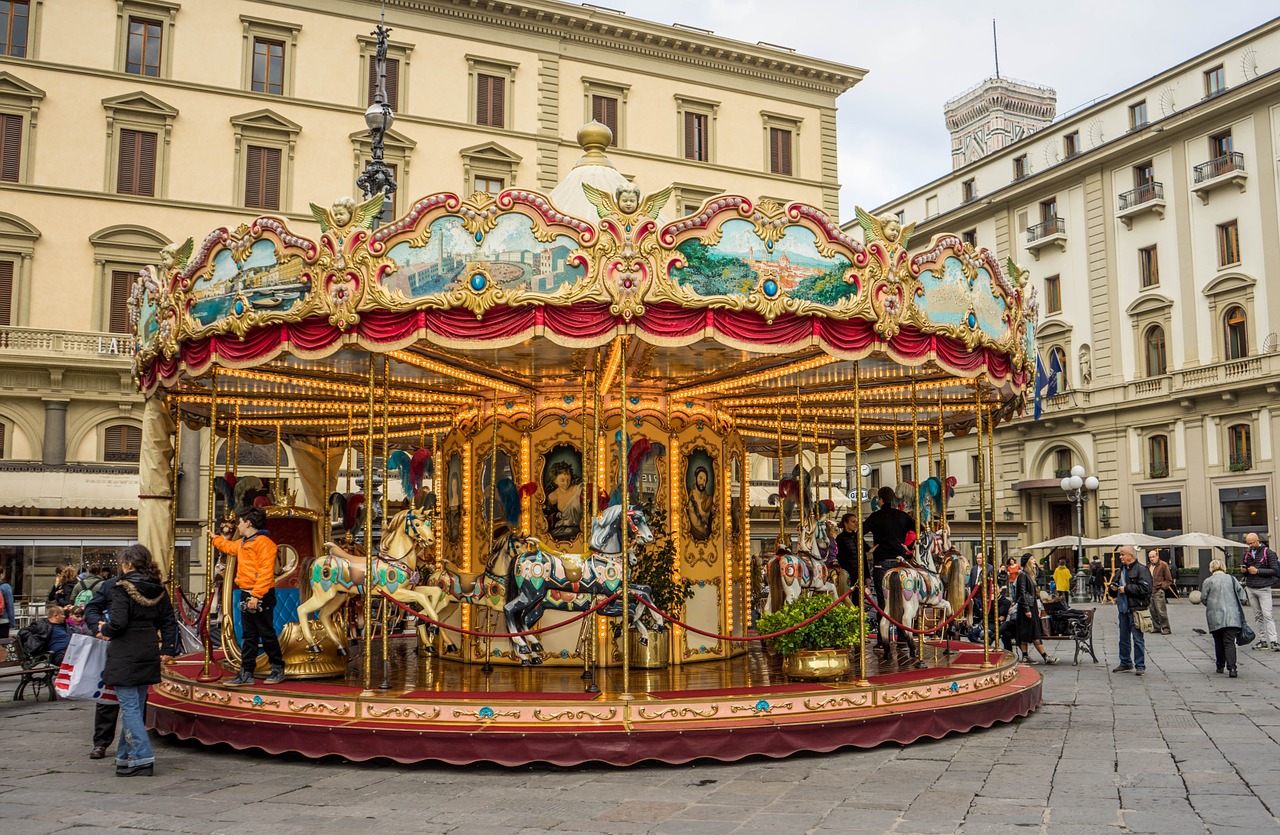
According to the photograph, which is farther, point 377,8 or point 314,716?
point 377,8

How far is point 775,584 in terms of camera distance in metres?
12.8

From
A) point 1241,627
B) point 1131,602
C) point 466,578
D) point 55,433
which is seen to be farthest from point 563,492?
point 55,433

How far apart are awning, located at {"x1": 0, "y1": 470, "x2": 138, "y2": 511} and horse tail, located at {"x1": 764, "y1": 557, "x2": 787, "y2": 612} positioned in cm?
1858

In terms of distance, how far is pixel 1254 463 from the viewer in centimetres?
3434

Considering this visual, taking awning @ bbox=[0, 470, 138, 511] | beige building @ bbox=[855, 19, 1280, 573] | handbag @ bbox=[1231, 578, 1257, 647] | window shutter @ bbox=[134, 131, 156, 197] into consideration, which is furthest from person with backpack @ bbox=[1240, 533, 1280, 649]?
window shutter @ bbox=[134, 131, 156, 197]

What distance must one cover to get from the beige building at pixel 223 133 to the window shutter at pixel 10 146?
50mm

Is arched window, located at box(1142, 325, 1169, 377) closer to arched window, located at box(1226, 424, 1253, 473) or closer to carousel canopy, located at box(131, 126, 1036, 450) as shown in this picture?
arched window, located at box(1226, 424, 1253, 473)

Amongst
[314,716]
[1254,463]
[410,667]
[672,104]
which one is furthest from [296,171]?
[1254,463]

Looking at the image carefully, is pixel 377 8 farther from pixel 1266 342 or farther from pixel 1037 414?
pixel 1266 342

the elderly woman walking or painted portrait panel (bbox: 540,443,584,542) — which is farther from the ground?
painted portrait panel (bbox: 540,443,584,542)

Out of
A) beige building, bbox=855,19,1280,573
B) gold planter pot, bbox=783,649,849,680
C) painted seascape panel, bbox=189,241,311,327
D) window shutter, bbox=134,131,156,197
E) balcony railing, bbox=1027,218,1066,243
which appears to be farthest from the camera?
balcony railing, bbox=1027,218,1066,243

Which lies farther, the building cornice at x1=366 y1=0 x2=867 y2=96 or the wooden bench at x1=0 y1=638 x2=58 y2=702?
the building cornice at x1=366 y1=0 x2=867 y2=96

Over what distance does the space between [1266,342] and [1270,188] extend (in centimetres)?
490

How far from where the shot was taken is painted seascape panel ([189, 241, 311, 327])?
30.4ft
